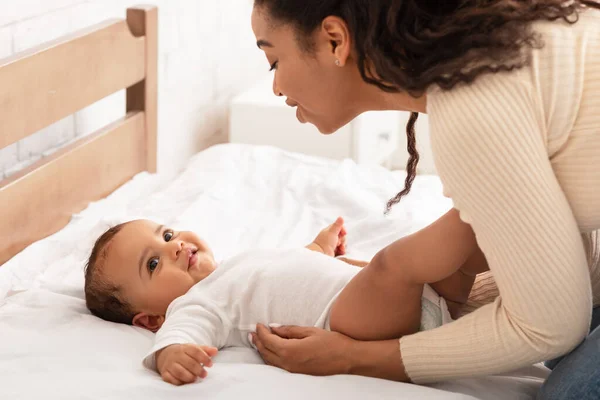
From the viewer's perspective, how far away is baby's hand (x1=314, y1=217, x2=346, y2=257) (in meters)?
1.61

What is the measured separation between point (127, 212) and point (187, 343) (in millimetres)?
777

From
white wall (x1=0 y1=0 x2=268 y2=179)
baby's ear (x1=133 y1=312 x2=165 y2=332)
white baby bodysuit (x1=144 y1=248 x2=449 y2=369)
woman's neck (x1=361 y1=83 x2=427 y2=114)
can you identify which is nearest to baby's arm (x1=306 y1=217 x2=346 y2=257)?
white baby bodysuit (x1=144 y1=248 x2=449 y2=369)

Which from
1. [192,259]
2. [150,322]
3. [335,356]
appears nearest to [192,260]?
[192,259]

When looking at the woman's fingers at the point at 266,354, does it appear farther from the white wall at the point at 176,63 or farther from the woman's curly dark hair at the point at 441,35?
the white wall at the point at 176,63

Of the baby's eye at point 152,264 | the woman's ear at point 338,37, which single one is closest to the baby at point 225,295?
the baby's eye at point 152,264

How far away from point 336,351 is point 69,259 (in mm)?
695

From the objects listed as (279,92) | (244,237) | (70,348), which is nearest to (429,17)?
(279,92)

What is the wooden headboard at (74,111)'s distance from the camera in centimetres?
165

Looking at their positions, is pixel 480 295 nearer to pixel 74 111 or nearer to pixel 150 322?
pixel 150 322

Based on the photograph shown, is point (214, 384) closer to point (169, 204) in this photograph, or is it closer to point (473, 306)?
point (473, 306)

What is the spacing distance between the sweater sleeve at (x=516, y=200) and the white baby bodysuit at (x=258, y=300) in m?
0.24

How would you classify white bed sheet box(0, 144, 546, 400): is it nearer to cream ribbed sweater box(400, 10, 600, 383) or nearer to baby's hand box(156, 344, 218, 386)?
baby's hand box(156, 344, 218, 386)

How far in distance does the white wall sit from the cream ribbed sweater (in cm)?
111

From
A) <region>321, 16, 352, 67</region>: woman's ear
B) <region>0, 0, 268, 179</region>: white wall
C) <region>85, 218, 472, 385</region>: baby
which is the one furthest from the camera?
<region>0, 0, 268, 179</region>: white wall
